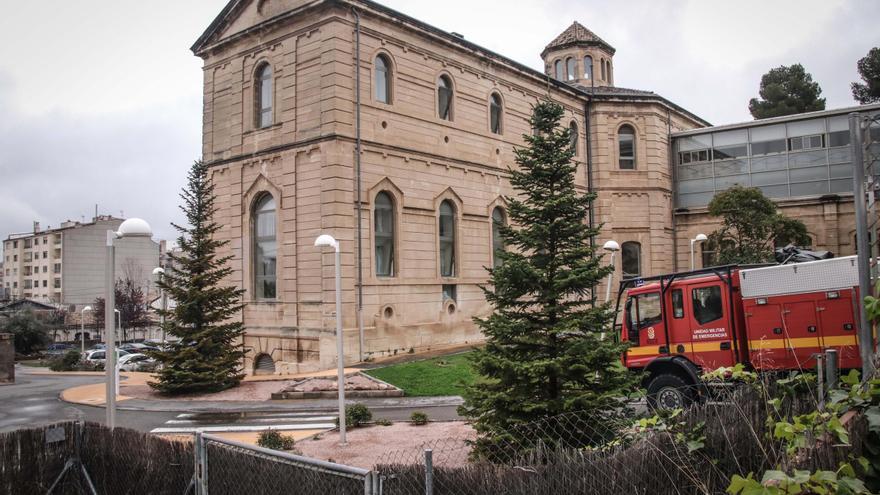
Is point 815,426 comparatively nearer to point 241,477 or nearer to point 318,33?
point 241,477

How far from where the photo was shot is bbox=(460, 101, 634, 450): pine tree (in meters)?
10.1

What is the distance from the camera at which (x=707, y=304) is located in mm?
13828

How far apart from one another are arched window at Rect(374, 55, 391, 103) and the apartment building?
78050mm

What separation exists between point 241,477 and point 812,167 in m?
36.4

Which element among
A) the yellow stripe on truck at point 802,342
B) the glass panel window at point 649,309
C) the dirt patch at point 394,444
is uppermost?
the glass panel window at point 649,309

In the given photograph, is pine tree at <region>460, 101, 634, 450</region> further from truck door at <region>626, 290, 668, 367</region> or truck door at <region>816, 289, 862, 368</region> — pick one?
truck door at <region>816, 289, 862, 368</region>

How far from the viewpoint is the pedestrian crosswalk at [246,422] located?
15.4 metres

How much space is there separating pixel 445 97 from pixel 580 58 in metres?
18.4

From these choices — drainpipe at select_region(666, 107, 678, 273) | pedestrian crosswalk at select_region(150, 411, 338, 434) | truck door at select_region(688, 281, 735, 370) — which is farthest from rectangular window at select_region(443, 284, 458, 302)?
drainpipe at select_region(666, 107, 678, 273)

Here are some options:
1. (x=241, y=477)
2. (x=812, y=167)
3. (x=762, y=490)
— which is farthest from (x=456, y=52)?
(x=762, y=490)

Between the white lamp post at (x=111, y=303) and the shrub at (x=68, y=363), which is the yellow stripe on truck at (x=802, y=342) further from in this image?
the shrub at (x=68, y=363)

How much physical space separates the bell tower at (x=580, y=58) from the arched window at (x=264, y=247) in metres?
24.7

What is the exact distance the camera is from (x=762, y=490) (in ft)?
10.7

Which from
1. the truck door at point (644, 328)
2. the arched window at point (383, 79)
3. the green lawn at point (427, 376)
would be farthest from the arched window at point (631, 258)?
the truck door at point (644, 328)
